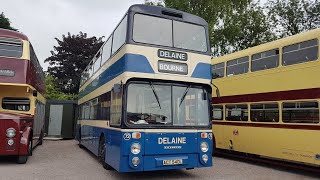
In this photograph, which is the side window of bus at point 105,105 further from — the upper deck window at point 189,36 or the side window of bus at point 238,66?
the side window of bus at point 238,66

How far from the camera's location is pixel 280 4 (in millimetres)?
28969

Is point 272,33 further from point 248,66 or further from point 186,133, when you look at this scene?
point 186,133

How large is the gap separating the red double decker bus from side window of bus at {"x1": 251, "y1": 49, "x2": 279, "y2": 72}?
7884 millimetres

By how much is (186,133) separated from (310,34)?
4768 millimetres

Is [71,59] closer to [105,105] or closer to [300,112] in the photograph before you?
[105,105]

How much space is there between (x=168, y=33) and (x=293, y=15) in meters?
22.7

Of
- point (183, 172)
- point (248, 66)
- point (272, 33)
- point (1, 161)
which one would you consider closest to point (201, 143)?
point (183, 172)

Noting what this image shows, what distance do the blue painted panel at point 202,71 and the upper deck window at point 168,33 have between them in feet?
1.48

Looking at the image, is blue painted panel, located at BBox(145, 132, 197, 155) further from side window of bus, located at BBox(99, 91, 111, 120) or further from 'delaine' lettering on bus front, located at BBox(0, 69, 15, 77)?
'delaine' lettering on bus front, located at BBox(0, 69, 15, 77)

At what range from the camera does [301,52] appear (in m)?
10.2

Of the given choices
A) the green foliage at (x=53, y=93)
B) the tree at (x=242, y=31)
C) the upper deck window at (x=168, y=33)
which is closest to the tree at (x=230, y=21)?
the tree at (x=242, y=31)

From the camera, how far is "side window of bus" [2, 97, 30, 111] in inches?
475

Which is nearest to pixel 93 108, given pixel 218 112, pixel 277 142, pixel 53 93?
pixel 218 112

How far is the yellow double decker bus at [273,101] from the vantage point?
9672 millimetres
